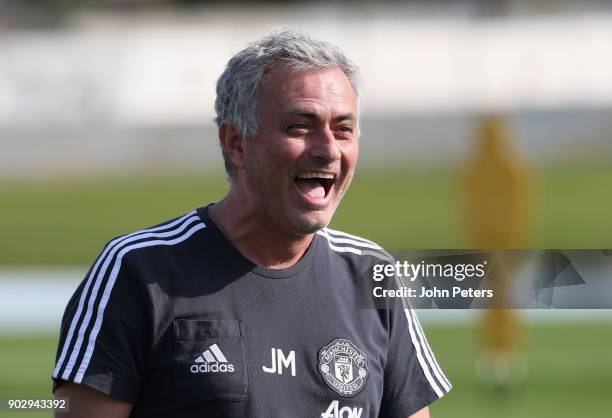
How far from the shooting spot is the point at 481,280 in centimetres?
315

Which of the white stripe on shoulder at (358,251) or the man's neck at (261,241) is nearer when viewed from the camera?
the man's neck at (261,241)

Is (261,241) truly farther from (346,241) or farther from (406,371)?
(406,371)

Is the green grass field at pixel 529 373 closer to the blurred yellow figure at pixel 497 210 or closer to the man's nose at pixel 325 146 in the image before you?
the blurred yellow figure at pixel 497 210

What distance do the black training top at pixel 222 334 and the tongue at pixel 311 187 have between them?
0.67 ft

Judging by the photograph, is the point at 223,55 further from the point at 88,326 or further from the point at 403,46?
the point at 88,326

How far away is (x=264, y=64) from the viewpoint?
2.91m

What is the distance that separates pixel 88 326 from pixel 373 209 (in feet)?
70.6

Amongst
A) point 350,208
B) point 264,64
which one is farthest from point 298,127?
point 350,208

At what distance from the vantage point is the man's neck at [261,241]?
299 centimetres

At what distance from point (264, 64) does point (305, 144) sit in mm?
209

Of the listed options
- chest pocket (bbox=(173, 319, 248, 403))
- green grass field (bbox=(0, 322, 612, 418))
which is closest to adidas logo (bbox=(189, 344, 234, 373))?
chest pocket (bbox=(173, 319, 248, 403))

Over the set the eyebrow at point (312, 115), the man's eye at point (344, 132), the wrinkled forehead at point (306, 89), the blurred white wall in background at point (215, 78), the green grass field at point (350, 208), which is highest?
the blurred white wall in background at point (215, 78)

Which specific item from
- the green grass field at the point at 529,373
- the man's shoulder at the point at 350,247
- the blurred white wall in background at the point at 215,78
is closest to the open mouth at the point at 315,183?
the man's shoulder at the point at 350,247

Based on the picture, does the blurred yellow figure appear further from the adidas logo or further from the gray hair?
the adidas logo
